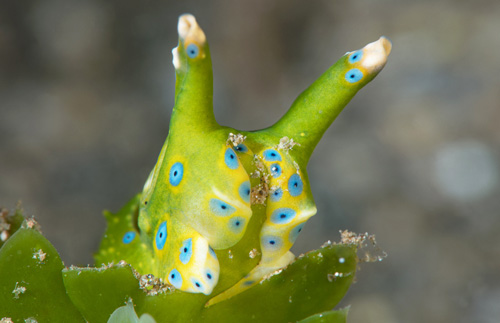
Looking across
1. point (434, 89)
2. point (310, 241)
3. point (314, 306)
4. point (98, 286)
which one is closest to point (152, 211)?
point (98, 286)

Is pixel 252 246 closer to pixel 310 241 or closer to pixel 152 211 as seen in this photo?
pixel 152 211

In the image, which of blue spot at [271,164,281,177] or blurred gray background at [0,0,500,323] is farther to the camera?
blurred gray background at [0,0,500,323]

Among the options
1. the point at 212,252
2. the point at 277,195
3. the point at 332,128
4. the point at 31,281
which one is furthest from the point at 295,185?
the point at 332,128

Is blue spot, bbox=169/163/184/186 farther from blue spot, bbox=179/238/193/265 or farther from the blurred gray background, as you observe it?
the blurred gray background

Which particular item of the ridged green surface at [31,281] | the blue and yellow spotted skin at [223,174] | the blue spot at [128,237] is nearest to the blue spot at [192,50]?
the blue and yellow spotted skin at [223,174]

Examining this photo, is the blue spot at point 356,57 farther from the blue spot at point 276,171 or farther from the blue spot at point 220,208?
the blue spot at point 220,208

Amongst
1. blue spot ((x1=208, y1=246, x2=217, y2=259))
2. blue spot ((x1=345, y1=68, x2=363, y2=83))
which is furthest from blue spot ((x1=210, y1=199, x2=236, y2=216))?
blue spot ((x1=345, y1=68, x2=363, y2=83))

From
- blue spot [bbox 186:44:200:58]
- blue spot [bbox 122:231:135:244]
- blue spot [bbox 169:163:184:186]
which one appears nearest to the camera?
blue spot [bbox 186:44:200:58]
